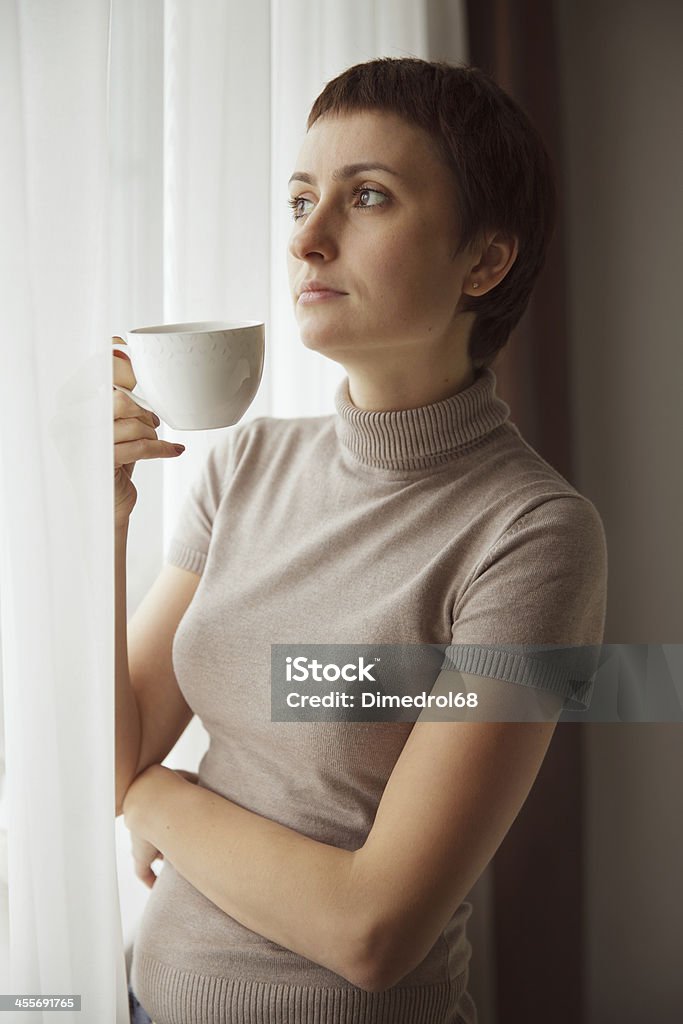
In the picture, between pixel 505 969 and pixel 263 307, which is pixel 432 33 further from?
pixel 505 969

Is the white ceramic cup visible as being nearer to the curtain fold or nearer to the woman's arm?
the curtain fold

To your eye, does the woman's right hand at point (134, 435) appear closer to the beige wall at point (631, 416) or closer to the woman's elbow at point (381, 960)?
the woman's elbow at point (381, 960)

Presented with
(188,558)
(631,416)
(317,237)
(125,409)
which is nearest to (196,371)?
(125,409)

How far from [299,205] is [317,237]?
0.10m

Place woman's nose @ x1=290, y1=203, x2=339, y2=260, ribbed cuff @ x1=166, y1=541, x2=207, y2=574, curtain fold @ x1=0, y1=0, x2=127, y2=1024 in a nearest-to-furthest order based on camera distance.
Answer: curtain fold @ x1=0, y1=0, x2=127, y2=1024
woman's nose @ x1=290, y1=203, x2=339, y2=260
ribbed cuff @ x1=166, y1=541, x2=207, y2=574

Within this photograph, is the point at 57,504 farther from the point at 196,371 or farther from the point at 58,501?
the point at 196,371

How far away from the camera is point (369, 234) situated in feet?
2.43

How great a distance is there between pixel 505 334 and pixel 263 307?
245 mm

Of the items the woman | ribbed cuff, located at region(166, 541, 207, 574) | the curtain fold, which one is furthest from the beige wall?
the curtain fold

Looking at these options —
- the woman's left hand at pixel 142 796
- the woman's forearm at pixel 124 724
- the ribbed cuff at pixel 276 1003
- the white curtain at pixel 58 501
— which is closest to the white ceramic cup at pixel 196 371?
the white curtain at pixel 58 501

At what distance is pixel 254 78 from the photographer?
0.89m

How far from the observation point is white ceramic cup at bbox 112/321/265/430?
1.90ft

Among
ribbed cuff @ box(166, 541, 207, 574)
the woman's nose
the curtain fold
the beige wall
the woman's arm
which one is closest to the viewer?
the curtain fold

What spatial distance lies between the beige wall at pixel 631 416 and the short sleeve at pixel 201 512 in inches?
20.3
